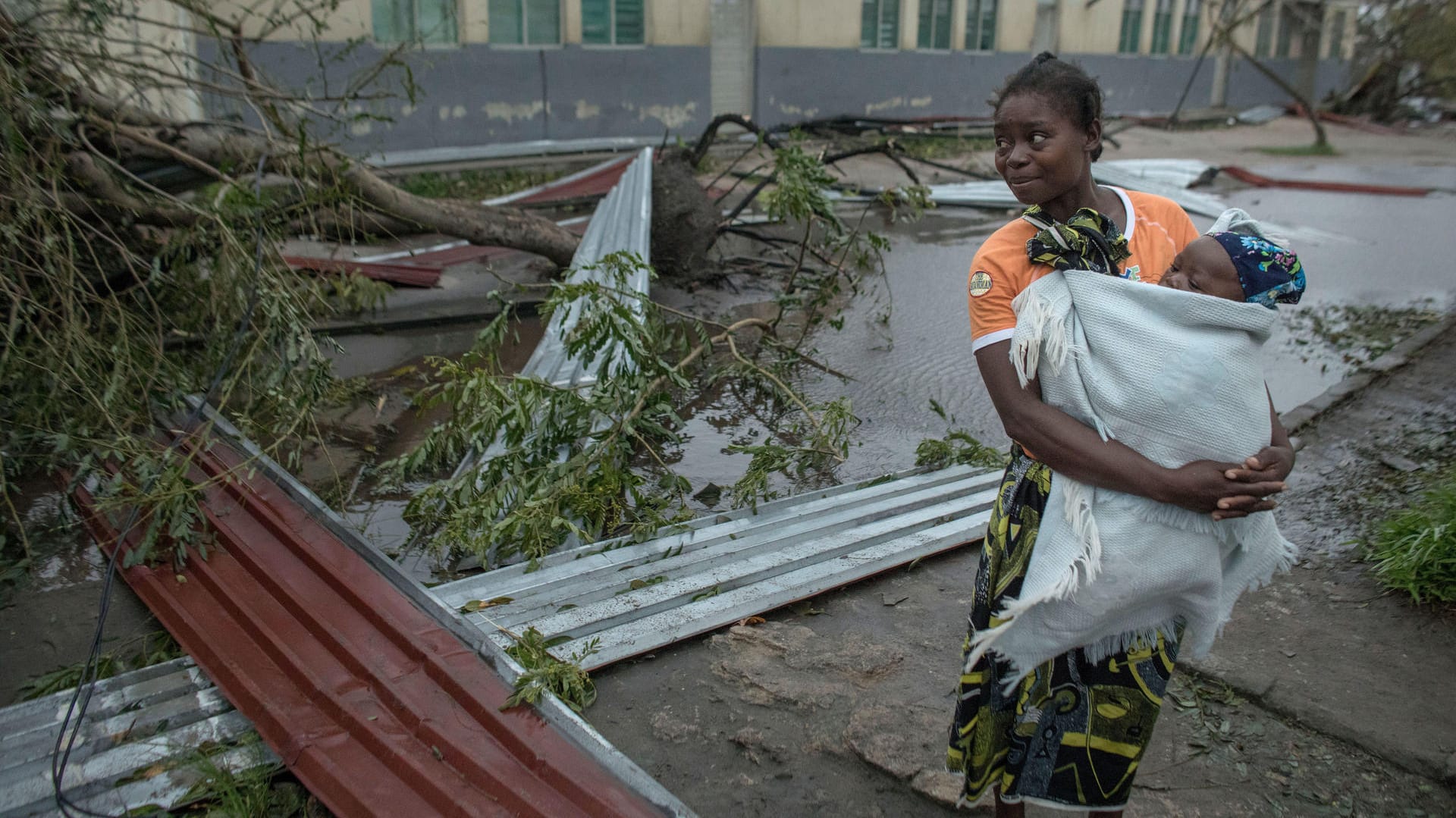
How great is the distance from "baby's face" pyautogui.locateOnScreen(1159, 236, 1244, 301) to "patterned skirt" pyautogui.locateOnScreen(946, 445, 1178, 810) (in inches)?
14.9

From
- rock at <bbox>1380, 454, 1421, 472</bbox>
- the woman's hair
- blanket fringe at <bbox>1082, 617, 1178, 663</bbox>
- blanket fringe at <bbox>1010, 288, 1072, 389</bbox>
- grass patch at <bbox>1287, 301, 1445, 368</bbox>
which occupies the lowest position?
rock at <bbox>1380, 454, 1421, 472</bbox>

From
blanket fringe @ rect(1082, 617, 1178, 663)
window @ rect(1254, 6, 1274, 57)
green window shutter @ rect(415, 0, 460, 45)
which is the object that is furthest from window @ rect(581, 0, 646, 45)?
window @ rect(1254, 6, 1274, 57)

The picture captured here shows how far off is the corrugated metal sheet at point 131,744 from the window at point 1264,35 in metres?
27.2

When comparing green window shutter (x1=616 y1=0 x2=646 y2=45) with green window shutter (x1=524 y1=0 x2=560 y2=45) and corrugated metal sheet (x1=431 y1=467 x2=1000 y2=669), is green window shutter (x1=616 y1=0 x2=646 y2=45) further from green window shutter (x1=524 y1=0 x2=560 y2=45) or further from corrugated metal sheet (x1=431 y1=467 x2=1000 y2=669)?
corrugated metal sheet (x1=431 y1=467 x2=1000 y2=669)

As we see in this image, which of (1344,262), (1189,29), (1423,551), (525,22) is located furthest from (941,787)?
(1189,29)

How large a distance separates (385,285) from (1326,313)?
5.74 meters

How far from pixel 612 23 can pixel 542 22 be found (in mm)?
950

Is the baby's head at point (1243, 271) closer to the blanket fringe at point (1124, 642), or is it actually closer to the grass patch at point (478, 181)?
the blanket fringe at point (1124, 642)

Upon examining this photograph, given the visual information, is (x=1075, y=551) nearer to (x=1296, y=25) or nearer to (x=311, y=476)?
(x=311, y=476)

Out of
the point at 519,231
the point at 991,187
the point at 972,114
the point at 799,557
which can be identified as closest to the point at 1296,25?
the point at 972,114

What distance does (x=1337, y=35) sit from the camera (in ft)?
81.8

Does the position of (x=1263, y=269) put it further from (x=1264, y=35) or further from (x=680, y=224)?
(x=1264, y=35)

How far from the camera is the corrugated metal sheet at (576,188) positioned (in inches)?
340

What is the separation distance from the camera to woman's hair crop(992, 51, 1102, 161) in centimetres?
171
